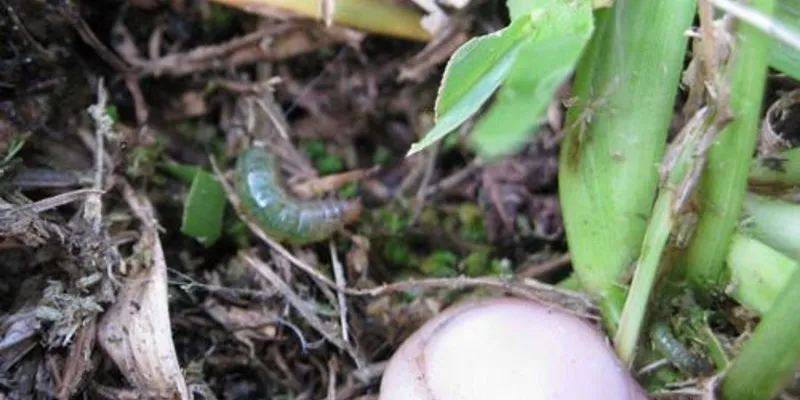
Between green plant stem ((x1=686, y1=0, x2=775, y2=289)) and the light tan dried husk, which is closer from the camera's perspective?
green plant stem ((x1=686, y1=0, x2=775, y2=289))

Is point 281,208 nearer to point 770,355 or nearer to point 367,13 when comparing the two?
point 367,13

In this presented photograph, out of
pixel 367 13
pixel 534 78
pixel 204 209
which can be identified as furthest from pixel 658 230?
pixel 204 209

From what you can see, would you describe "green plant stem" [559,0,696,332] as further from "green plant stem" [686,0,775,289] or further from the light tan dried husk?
the light tan dried husk

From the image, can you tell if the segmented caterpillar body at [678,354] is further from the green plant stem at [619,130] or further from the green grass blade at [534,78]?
the green grass blade at [534,78]

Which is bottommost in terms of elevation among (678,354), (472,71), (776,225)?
(678,354)

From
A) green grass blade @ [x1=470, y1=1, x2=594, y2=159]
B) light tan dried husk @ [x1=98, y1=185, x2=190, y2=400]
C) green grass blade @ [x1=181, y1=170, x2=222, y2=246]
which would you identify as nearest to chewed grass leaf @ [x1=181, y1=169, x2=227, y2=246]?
green grass blade @ [x1=181, y1=170, x2=222, y2=246]
